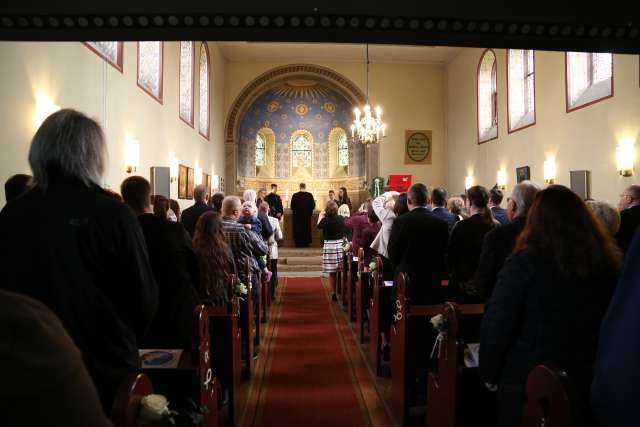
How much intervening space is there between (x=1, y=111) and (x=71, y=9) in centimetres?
239

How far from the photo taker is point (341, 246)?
9.52m

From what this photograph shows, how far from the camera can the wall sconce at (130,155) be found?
24.1ft

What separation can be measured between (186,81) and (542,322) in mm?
11084

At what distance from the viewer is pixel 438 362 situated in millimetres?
2984

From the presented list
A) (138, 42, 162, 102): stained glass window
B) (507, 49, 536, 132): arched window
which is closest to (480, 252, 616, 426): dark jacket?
(138, 42, 162, 102): stained glass window

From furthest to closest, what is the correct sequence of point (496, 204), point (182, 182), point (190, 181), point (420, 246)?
point (190, 181)
point (182, 182)
point (496, 204)
point (420, 246)

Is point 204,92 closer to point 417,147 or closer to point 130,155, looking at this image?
point 130,155

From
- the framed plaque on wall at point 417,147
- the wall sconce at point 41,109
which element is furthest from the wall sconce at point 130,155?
the framed plaque on wall at point 417,147

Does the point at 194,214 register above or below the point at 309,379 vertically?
above

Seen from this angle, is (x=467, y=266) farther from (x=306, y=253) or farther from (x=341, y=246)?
(x=306, y=253)

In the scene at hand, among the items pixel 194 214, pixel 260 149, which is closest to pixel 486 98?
pixel 260 149

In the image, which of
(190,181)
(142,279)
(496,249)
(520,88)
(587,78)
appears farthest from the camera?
(520,88)

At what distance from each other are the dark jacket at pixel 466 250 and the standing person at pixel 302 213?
11.0 m

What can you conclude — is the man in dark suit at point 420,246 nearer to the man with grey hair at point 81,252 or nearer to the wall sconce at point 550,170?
the man with grey hair at point 81,252
